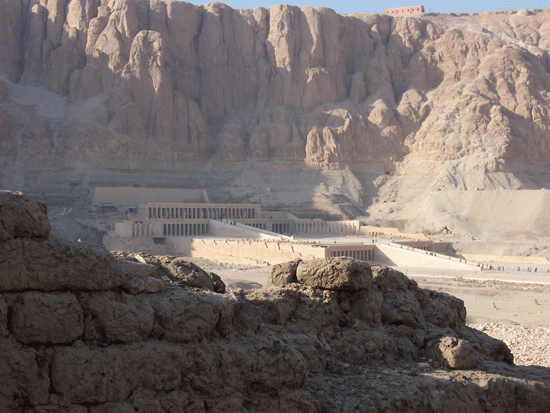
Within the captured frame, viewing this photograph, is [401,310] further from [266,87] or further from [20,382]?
[266,87]

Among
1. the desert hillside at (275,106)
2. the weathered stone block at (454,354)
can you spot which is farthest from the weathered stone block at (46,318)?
the desert hillside at (275,106)

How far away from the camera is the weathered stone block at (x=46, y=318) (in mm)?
6348

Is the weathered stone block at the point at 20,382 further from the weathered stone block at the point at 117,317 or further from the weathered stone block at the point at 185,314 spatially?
the weathered stone block at the point at 185,314

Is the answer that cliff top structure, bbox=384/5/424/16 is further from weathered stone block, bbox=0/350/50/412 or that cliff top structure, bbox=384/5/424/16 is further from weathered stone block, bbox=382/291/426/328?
weathered stone block, bbox=0/350/50/412

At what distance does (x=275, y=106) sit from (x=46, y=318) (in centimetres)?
9202

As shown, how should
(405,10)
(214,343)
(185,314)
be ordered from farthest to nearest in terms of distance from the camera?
(405,10) < (214,343) < (185,314)

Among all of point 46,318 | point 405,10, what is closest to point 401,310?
point 46,318

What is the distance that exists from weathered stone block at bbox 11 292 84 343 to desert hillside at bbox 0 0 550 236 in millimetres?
69650

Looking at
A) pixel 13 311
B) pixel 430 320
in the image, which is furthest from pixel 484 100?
pixel 13 311

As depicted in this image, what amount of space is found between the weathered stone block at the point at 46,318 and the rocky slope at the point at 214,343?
0.01 metres

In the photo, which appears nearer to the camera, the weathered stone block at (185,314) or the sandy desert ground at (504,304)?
the weathered stone block at (185,314)

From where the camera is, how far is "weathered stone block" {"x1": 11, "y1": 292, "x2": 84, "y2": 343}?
20.8 feet

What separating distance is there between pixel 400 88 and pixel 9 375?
9663cm

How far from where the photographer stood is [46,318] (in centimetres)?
646
